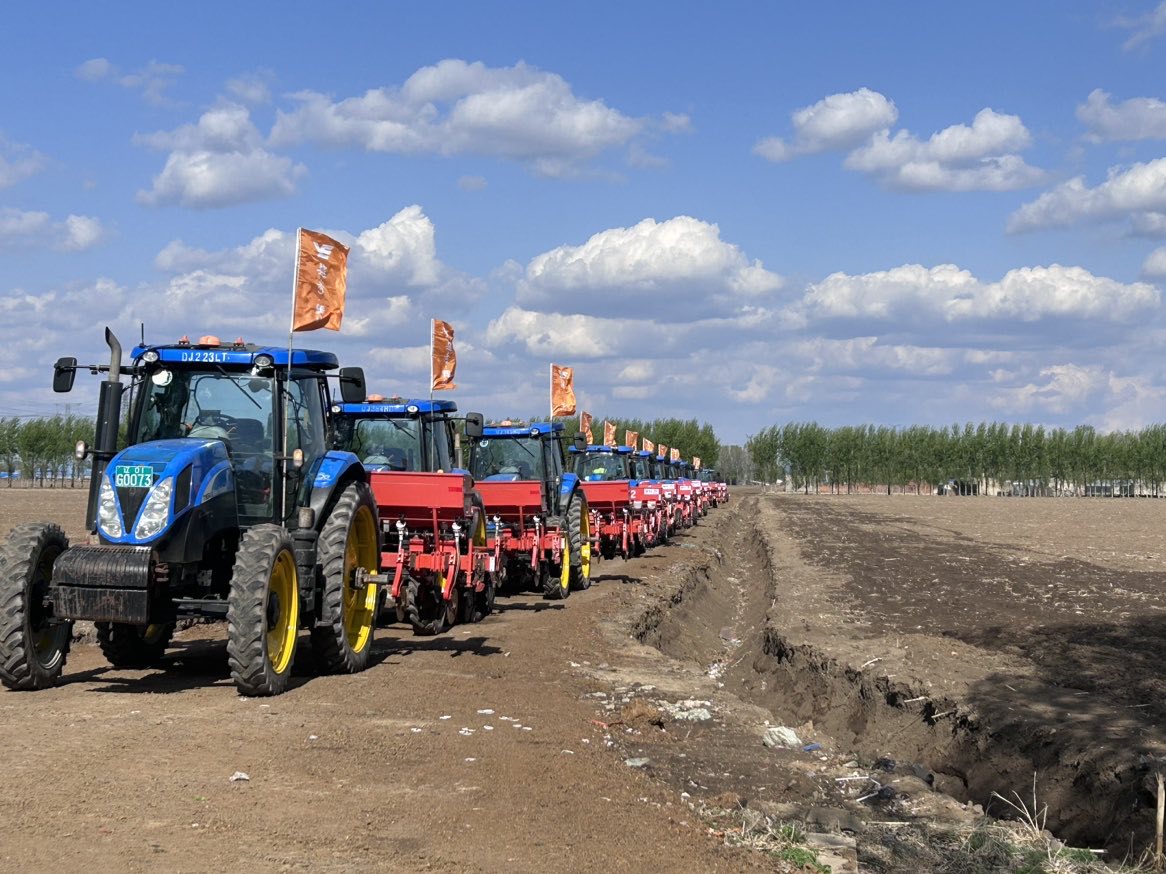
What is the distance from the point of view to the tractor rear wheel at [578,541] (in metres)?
19.0

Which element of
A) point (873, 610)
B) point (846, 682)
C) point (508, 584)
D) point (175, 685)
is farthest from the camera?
point (508, 584)

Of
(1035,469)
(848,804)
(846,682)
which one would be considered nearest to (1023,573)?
(846,682)

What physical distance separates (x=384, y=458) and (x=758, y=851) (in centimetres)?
958

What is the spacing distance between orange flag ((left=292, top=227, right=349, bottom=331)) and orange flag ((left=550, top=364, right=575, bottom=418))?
1243 cm

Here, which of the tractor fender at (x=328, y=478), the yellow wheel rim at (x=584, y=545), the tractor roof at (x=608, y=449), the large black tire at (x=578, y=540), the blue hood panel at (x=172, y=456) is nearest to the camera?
the blue hood panel at (x=172, y=456)

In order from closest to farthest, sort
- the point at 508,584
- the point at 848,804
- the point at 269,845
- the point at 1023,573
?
the point at 269,845, the point at 848,804, the point at 508,584, the point at 1023,573

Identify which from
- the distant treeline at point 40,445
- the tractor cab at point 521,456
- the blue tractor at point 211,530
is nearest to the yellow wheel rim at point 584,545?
the tractor cab at point 521,456

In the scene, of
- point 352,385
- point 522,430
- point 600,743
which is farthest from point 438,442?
point 600,743

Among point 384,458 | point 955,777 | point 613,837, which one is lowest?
point 955,777

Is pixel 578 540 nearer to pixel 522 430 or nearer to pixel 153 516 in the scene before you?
pixel 522 430

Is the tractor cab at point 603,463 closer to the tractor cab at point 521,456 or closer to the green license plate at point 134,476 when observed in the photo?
the tractor cab at point 521,456

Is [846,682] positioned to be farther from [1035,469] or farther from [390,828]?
[1035,469]

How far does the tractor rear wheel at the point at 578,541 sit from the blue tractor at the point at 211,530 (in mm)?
8277

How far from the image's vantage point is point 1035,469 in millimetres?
119188
